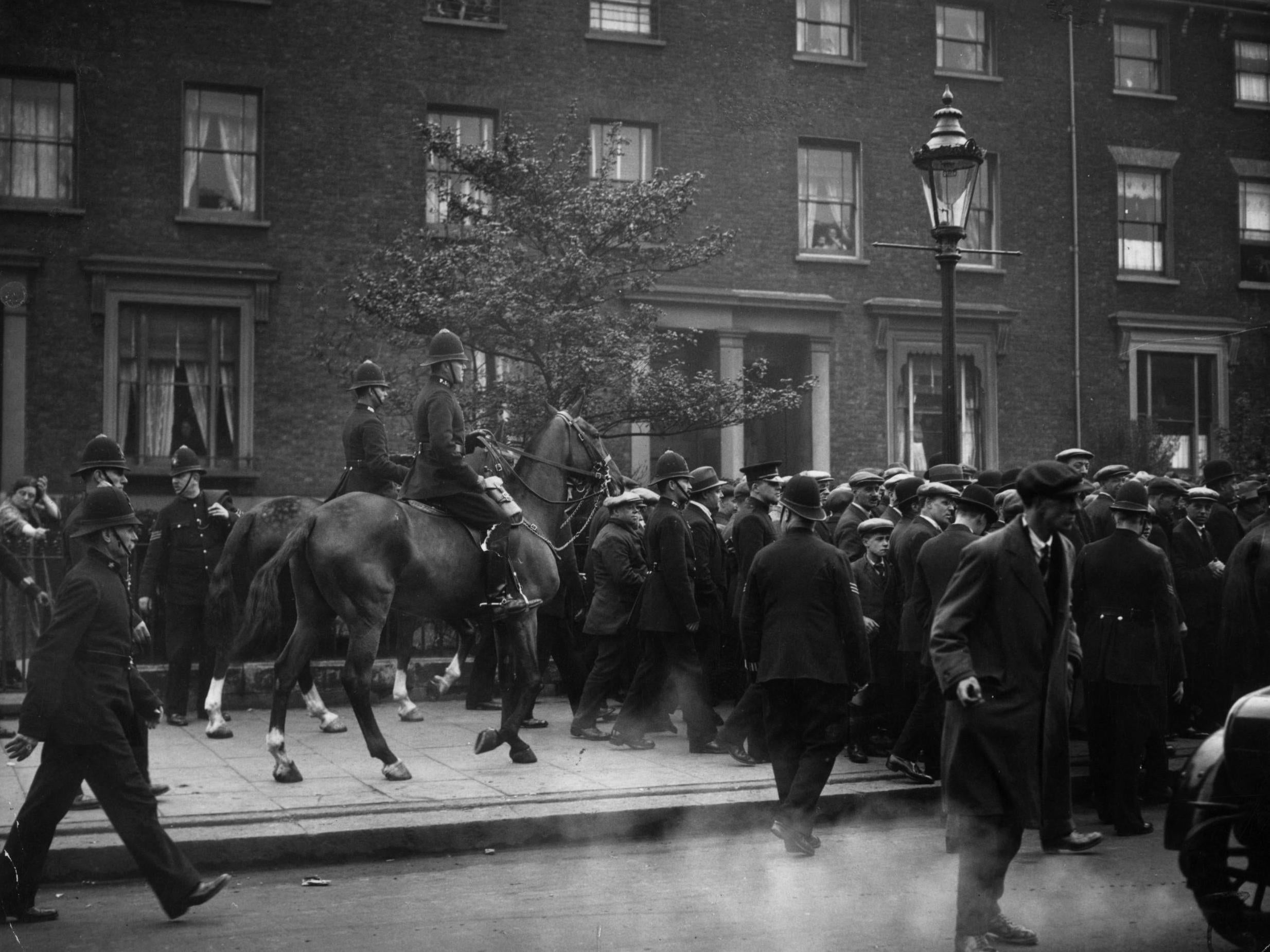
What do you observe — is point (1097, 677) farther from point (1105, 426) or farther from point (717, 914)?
point (1105, 426)

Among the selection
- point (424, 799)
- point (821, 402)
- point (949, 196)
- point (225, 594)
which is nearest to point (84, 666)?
point (424, 799)

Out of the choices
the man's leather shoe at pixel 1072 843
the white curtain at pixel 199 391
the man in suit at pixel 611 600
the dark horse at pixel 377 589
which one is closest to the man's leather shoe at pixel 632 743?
the man in suit at pixel 611 600

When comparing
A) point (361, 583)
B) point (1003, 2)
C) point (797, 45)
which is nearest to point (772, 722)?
point (361, 583)

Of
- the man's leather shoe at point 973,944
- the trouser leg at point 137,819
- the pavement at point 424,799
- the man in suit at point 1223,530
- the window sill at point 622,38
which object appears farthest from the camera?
the window sill at point 622,38

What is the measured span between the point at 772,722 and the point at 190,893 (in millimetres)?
3449

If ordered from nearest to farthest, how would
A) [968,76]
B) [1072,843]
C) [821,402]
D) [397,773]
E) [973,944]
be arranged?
[973,944]
[1072,843]
[397,773]
[821,402]
[968,76]

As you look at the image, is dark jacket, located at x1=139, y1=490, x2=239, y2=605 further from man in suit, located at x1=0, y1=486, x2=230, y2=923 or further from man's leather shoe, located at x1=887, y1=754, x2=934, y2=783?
man's leather shoe, located at x1=887, y1=754, x2=934, y2=783

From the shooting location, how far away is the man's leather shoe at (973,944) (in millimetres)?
5965

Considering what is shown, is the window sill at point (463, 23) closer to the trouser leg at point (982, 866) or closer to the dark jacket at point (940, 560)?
the dark jacket at point (940, 560)

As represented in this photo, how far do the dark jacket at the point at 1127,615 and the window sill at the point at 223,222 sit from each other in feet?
52.8

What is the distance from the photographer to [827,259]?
25359 millimetres

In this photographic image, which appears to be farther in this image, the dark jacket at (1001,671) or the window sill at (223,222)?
the window sill at (223,222)

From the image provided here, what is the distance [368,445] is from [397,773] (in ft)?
10.2

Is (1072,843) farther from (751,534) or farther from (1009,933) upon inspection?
(751,534)
